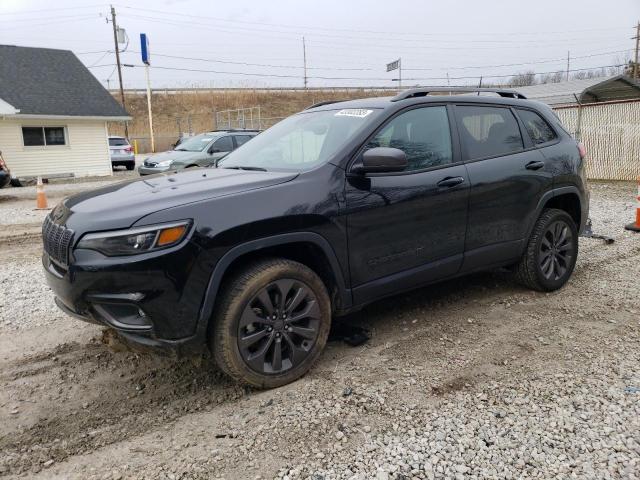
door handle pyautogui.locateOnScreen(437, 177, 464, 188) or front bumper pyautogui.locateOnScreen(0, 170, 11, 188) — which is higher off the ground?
door handle pyautogui.locateOnScreen(437, 177, 464, 188)

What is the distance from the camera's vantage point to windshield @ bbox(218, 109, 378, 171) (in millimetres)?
3736

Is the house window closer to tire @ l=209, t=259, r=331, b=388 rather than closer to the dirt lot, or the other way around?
the dirt lot

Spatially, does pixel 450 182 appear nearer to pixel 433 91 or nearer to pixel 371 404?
pixel 433 91

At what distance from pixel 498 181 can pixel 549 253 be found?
114 centimetres

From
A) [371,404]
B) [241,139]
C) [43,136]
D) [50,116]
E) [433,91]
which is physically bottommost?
[371,404]

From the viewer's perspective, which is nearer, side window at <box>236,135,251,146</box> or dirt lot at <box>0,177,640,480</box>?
dirt lot at <box>0,177,640,480</box>

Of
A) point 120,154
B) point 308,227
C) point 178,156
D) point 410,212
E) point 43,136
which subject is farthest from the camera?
point 120,154

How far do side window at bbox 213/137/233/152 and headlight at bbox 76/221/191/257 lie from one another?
37.5 ft

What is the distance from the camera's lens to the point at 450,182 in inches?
158

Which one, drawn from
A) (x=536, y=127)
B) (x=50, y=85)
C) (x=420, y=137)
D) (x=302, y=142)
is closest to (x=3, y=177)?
(x=50, y=85)

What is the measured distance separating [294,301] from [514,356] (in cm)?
167

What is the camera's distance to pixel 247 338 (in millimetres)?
3141

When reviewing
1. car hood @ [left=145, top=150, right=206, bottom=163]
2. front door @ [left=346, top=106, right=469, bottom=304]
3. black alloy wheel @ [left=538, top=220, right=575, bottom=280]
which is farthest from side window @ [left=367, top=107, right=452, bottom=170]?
car hood @ [left=145, top=150, right=206, bottom=163]

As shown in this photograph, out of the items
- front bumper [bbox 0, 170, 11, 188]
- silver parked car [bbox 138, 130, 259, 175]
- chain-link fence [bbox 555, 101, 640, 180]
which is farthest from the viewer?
chain-link fence [bbox 555, 101, 640, 180]
